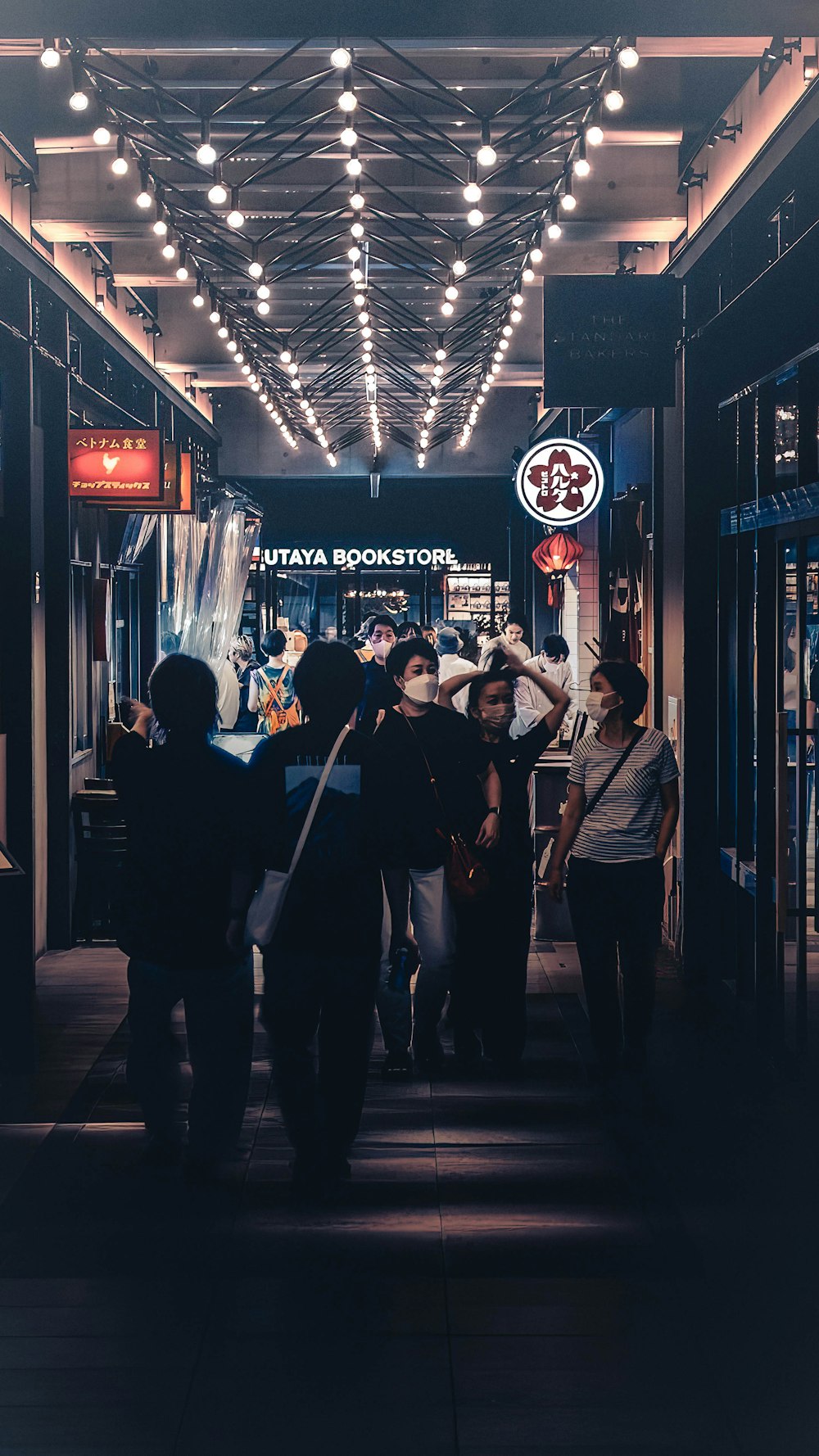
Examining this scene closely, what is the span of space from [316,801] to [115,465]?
563cm

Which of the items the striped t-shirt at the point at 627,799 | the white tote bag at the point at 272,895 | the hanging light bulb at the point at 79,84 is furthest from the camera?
the hanging light bulb at the point at 79,84

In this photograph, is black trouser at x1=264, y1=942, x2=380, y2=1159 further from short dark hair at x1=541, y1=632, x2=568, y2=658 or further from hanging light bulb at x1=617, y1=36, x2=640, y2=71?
short dark hair at x1=541, y1=632, x2=568, y2=658

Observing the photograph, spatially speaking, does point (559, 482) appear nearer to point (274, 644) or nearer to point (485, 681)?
point (274, 644)

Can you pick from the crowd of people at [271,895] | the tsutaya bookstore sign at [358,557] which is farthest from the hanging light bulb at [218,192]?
the tsutaya bookstore sign at [358,557]

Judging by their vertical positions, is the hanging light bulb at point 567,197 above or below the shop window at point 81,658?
above

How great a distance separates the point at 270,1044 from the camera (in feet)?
14.0

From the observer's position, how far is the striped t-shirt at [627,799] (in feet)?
17.8

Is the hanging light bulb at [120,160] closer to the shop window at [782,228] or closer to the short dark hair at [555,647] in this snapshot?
the shop window at [782,228]

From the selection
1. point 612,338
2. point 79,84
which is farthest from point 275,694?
point 79,84

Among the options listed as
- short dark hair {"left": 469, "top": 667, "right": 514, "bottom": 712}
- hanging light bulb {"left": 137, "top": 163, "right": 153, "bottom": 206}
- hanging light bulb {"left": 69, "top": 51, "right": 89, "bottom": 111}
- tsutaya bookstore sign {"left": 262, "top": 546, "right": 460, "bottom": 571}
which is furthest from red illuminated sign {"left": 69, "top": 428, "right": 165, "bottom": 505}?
tsutaya bookstore sign {"left": 262, "top": 546, "right": 460, "bottom": 571}

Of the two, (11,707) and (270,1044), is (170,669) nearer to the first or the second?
(270,1044)

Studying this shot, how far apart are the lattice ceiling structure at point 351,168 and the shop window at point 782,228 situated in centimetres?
83

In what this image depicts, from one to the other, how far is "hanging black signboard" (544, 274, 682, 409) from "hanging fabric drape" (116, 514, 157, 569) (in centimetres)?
539

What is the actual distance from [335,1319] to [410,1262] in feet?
1.37
